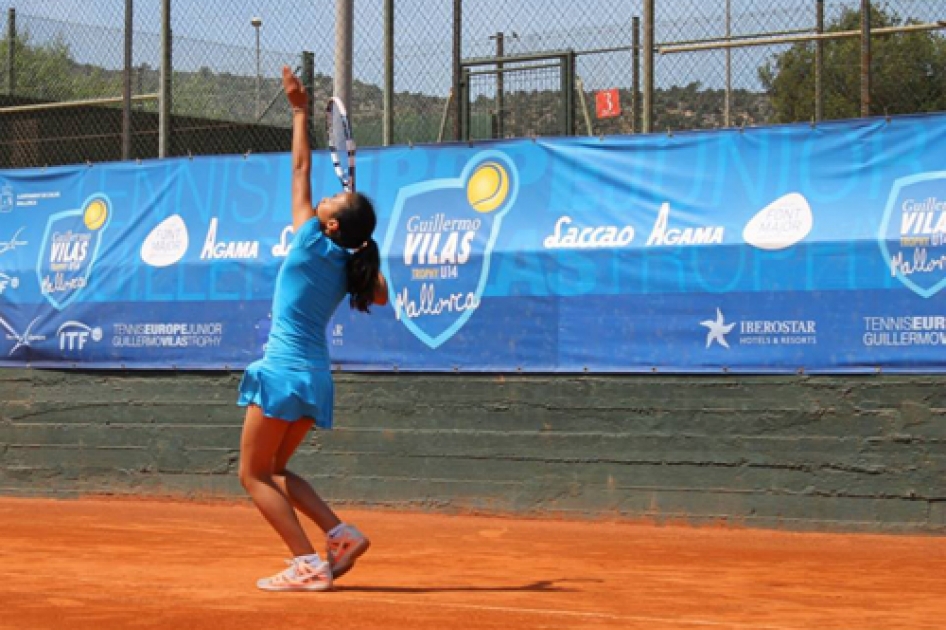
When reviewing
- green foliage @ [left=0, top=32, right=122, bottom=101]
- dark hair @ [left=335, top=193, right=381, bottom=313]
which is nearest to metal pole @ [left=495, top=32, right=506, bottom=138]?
green foliage @ [left=0, top=32, right=122, bottom=101]

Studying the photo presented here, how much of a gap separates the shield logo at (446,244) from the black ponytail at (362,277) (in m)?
4.64

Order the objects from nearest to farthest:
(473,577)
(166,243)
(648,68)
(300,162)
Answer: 1. (300,162)
2. (473,577)
3. (648,68)
4. (166,243)

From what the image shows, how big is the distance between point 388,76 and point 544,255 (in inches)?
88.8

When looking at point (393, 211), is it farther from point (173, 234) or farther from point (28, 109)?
point (28, 109)

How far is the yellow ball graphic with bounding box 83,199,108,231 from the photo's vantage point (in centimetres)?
1373

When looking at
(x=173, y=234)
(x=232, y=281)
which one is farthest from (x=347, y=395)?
(x=173, y=234)

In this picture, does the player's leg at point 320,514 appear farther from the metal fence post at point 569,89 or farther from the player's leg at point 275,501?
the metal fence post at point 569,89

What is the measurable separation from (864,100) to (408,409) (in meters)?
4.07

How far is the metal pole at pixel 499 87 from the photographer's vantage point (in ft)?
40.5

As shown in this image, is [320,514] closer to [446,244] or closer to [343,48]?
[446,244]

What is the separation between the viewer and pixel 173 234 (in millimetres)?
13328

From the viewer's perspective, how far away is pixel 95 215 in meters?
13.8

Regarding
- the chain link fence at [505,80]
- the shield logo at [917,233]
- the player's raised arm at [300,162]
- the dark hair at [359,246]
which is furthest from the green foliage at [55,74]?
the dark hair at [359,246]

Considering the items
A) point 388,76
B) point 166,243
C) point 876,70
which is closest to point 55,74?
point 166,243
